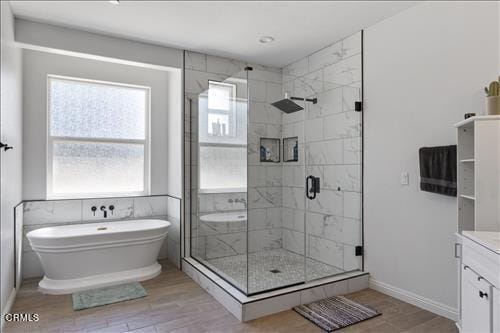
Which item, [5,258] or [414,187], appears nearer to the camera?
[5,258]

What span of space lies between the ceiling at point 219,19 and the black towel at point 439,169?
134cm

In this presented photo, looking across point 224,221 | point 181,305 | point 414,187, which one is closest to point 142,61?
point 224,221

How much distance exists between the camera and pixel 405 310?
2730 millimetres

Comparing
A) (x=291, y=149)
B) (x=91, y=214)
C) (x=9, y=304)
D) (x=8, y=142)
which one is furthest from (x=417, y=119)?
(x=9, y=304)

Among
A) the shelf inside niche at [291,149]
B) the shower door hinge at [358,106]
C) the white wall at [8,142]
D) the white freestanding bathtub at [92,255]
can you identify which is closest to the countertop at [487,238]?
the shower door hinge at [358,106]

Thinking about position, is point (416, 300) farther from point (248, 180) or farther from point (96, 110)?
point (96, 110)

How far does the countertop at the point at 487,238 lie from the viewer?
1.61m

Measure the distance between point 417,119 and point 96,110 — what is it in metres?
3.62

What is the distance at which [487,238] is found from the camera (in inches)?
69.7

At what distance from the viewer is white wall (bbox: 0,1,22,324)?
2.49 meters

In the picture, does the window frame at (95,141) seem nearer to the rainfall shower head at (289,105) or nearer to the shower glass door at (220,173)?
the shower glass door at (220,173)

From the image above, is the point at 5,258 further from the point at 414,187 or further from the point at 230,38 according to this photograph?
the point at 414,187

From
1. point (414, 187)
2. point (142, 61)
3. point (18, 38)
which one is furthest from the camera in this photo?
point (142, 61)

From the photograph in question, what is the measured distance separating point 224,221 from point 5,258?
1.97 metres
